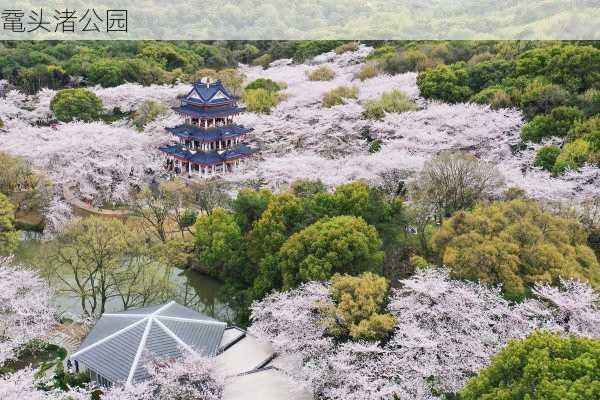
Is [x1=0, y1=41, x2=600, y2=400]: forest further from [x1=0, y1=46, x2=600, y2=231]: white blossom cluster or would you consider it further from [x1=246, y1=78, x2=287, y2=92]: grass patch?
[x1=246, y1=78, x2=287, y2=92]: grass patch

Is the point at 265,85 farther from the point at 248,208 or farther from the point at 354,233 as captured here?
the point at 354,233

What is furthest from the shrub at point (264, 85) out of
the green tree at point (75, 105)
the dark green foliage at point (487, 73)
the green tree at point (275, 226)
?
the green tree at point (275, 226)

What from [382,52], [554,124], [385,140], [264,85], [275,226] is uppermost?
[382,52]

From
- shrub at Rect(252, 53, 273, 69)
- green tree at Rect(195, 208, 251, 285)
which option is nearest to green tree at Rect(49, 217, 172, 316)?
green tree at Rect(195, 208, 251, 285)

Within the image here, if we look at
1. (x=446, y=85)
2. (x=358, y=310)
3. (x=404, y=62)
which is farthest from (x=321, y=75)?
(x=358, y=310)

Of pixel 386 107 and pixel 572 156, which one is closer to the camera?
pixel 572 156

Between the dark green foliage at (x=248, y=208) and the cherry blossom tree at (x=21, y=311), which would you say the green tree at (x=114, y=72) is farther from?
the cherry blossom tree at (x=21, y=311)
